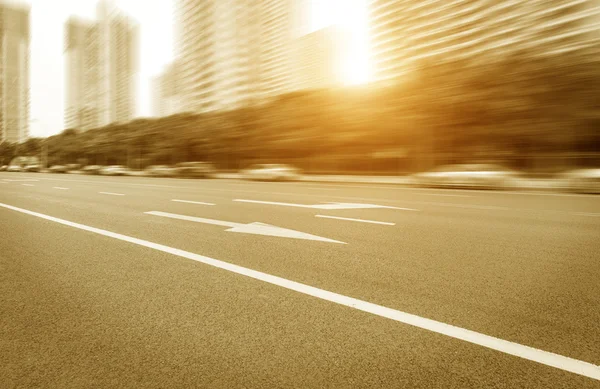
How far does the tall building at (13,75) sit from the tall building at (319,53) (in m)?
72.8

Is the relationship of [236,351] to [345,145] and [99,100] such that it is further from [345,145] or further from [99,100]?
[99,100]

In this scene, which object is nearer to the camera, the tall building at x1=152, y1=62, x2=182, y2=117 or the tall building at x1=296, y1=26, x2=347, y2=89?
the tall building at x1=296, y1=26, x2=347, y2=89

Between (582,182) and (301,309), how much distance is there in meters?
16.8

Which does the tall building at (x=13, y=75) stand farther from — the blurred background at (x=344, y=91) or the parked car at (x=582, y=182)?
the parked car at (x=582, y=182)

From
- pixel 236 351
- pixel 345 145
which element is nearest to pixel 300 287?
pixel 236 351

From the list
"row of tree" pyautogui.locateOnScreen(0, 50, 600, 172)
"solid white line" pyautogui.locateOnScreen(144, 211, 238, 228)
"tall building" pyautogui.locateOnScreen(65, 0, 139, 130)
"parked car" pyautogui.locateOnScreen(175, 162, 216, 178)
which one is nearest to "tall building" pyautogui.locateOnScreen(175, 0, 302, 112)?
"tall building" pyautogui.locateOnScreen(65, 0, 139, 130)

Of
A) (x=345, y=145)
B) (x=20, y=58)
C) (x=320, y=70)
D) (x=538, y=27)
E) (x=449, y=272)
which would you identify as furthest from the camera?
(x=320, y=70)

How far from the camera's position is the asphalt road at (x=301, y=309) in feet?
7.25

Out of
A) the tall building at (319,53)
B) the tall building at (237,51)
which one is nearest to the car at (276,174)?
the tall building at (237,51)

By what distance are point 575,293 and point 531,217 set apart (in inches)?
204

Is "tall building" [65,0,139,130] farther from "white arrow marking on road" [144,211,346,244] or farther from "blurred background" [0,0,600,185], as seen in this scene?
"white arrow marking on road" [144,211,346,244]

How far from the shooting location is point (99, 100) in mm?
113438

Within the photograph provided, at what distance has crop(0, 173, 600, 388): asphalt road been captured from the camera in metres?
2.21

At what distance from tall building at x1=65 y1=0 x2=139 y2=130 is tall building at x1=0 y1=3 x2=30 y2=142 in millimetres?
11156
